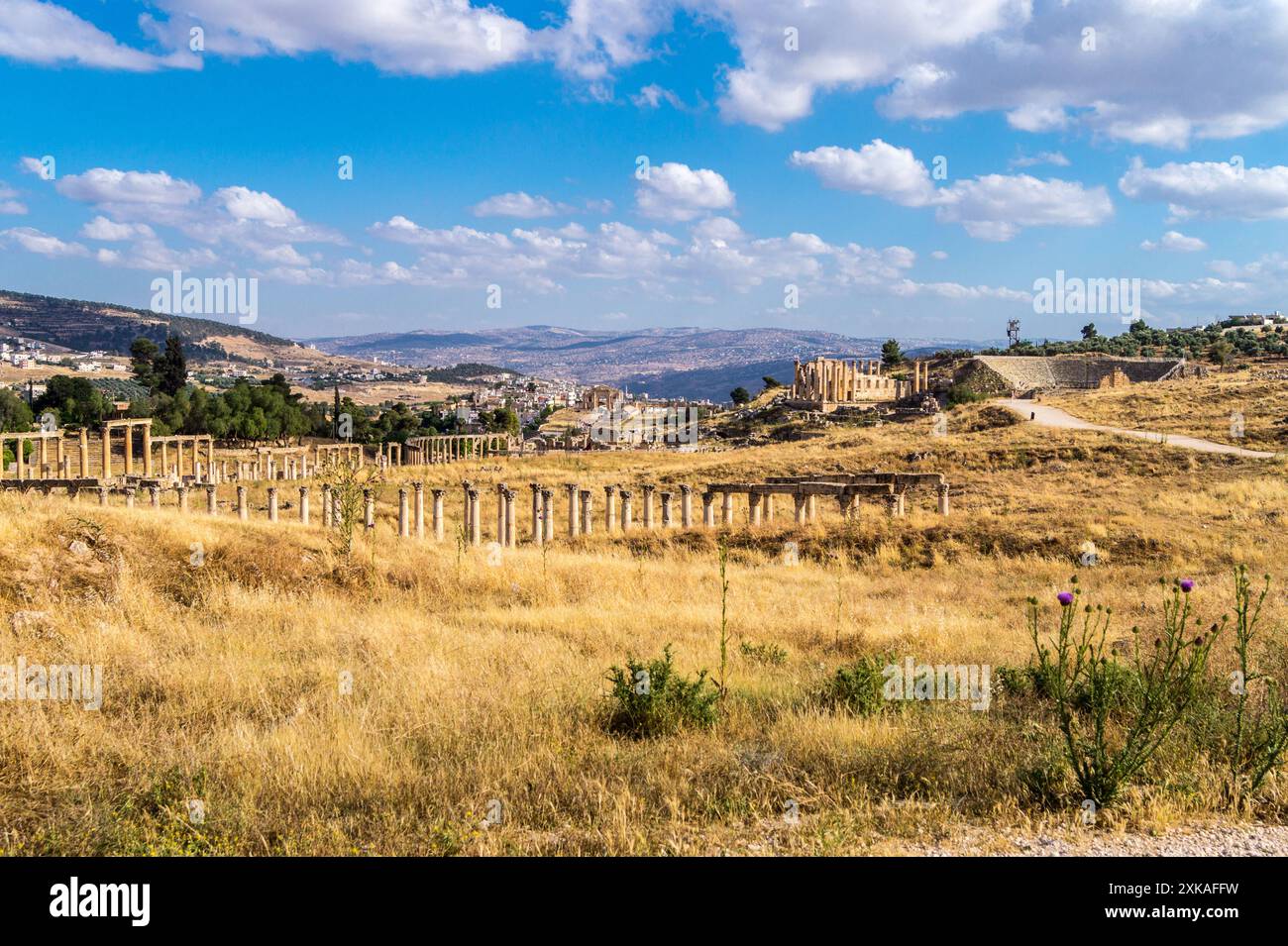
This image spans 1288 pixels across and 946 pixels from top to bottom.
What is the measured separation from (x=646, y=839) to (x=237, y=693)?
4.42 metres

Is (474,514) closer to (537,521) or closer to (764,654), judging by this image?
(537,521)

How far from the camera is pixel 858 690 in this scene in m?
7.41

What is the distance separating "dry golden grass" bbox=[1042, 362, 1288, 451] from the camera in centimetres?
3472

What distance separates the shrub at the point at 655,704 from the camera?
6723 mm

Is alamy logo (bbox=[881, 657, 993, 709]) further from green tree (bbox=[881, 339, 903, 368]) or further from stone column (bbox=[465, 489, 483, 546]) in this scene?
green tree (bbox=[881, 339, 903, 368])

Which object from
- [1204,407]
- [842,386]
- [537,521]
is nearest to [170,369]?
[842,386]

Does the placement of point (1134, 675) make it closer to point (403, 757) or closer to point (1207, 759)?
point (1207, 759)

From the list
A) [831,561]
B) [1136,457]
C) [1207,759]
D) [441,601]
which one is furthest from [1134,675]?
[1136,457]

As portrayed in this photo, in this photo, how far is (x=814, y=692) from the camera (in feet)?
25.2

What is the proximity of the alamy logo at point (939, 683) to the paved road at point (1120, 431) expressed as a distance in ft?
88.9

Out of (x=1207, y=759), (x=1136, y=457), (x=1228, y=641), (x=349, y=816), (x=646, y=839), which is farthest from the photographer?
(x=1136, y=457)
